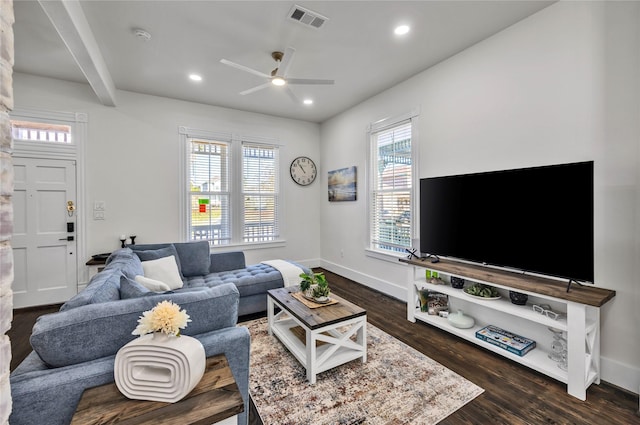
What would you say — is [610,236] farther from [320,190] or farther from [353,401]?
[320,190]

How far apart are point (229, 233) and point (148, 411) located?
12.9ft

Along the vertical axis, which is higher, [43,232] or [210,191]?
[210,191]

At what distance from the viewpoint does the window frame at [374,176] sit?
3598mm

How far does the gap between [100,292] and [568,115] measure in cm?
363

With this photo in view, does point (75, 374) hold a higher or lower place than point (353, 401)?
higher

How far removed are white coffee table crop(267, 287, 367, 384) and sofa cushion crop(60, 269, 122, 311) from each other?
127 cm

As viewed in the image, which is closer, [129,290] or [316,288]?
[129,290]

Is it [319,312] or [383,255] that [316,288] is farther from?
[383,255]

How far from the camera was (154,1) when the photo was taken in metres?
2.31

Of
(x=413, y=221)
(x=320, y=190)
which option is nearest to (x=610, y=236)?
(x=413, y=221)

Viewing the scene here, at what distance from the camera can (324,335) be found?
2336 mm

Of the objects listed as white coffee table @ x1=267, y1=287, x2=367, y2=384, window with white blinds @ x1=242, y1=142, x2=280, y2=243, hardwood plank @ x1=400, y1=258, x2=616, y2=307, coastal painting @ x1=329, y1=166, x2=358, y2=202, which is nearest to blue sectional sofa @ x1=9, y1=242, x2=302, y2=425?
white coffee table @ x1=267, y1=287, x2=367, y2=384

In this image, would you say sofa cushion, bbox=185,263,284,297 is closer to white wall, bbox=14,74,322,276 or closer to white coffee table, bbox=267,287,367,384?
white coffee table, bbox=267,287,367,384

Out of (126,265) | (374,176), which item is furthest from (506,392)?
(126,265)
